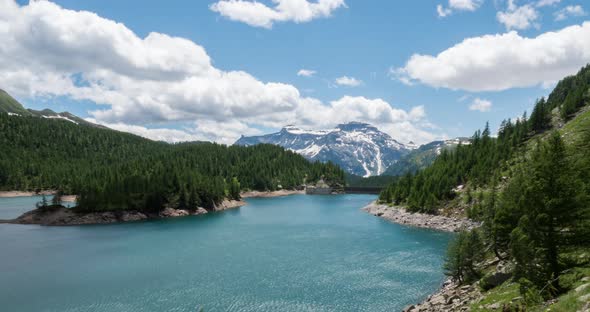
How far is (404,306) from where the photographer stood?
40531 mm

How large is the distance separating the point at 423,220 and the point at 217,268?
210ft

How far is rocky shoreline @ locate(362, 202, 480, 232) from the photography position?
8888 cm

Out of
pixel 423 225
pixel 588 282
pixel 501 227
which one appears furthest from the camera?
pixel 423 225

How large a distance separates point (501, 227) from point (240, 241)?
56648 mm

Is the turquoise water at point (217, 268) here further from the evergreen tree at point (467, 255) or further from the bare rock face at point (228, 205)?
the bare rock face at point (228, 205)

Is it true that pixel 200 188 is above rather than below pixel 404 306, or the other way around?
above

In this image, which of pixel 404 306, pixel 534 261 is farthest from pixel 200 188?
pixel 534 261

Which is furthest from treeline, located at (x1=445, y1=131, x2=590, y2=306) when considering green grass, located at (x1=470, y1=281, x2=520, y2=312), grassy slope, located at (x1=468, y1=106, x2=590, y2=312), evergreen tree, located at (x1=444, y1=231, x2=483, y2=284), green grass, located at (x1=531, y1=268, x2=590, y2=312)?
evergreen tree, located at (x1=444, y1=231, x2=483, y2=284)

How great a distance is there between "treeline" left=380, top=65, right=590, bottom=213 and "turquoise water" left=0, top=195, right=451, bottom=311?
70.7 feet

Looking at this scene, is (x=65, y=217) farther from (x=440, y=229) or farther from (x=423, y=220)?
(x=440, y=229)

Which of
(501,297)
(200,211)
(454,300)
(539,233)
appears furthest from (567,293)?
(200,211)

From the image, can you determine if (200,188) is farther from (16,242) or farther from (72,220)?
(16,242)

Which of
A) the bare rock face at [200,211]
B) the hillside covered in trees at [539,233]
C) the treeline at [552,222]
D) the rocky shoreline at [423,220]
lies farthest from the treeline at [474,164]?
the treeline at [552,222]

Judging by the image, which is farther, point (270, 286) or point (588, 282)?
point (270, 286)
